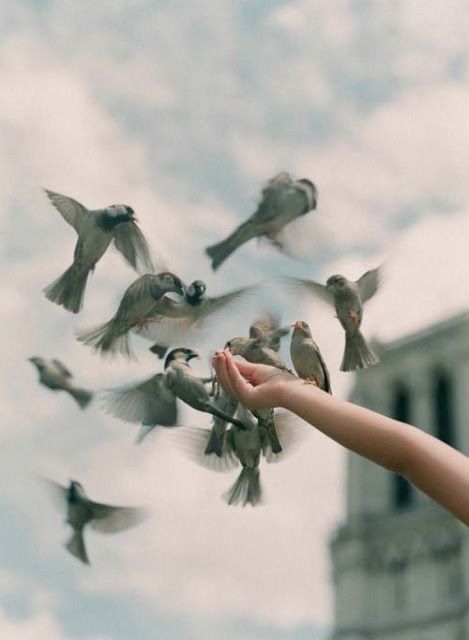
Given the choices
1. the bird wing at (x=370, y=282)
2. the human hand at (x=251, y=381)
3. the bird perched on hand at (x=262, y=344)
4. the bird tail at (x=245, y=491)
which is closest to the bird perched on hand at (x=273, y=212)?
the bird wing at (x=370, y=282)

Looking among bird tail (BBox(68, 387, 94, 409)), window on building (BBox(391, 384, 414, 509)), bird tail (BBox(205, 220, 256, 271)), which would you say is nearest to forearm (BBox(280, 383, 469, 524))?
bird tail (BBox(205, 220, 256, 271))

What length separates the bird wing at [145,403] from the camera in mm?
4336

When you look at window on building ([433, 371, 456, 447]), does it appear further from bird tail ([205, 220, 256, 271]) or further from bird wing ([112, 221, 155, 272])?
bird wing ([112, 221, 155, 272])

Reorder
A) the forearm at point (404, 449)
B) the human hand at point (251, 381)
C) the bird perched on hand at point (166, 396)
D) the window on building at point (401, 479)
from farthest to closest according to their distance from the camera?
the window on building at point (401, 479) → the bird perched on hand at point (166, 396) → the human hand at point (251, 381) → the forearm at point (404, 449)

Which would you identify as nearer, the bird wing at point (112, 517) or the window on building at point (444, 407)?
the bird wing at point (112, 517)

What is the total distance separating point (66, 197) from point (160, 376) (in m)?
0.99

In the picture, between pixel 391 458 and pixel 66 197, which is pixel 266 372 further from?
pixel 66 197

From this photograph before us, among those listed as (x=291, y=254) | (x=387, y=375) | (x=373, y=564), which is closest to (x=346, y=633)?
(x=373, y=564)

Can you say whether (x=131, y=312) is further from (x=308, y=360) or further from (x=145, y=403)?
(x=308, y=360)

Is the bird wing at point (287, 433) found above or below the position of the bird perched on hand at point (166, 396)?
below

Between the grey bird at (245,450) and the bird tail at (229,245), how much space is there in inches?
43.4

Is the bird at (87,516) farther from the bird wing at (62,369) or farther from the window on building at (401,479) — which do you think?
the window on building at (401,479)

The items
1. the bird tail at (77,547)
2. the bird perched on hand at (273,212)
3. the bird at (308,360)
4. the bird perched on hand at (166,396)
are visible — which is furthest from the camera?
the bird tail at (77,547)

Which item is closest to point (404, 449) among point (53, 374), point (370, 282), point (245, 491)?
point (245, 491)
